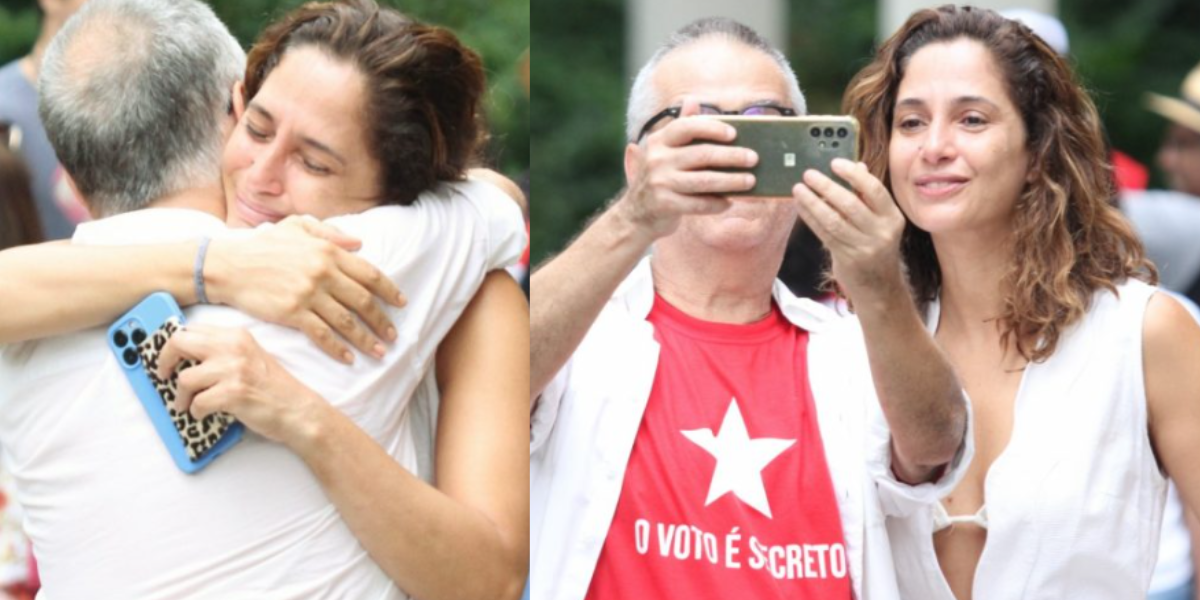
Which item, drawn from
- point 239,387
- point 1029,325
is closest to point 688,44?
point 1029,325

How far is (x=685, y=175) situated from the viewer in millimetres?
1966

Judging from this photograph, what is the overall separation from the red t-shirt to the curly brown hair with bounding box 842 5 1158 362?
298mm

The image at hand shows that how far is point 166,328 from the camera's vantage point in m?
1.97

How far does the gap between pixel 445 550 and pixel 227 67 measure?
0.63m

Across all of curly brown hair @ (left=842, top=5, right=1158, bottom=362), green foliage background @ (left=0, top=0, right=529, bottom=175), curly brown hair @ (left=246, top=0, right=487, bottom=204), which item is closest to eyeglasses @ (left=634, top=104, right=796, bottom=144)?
curly brown hair @ (left=842, top=5, right=1158, bottom=362)

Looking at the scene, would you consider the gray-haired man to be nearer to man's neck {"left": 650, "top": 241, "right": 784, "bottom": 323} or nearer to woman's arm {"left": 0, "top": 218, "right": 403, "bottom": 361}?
man's neck {"left": 650, "top": 241, "right": 784, "bottom": 323}

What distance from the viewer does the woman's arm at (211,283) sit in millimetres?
1987

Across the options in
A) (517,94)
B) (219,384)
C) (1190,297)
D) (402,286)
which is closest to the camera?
(219,384)

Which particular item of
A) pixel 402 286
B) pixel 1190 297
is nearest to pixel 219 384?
pixel 402 286

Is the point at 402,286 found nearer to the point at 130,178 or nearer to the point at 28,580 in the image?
the point at 130,178

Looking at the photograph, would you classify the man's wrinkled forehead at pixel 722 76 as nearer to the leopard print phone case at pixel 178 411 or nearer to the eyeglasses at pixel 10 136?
the leopard print phone case at pixel 178 411

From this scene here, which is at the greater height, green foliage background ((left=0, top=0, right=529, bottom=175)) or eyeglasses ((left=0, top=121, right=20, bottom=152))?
green foliage background ((left=0, top=0, right=529, bottom=175))

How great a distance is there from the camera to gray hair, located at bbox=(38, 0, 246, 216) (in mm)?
2104

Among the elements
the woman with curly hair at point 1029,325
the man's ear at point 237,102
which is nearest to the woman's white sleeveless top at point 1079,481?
the woman with curly hair at point 1029,325
